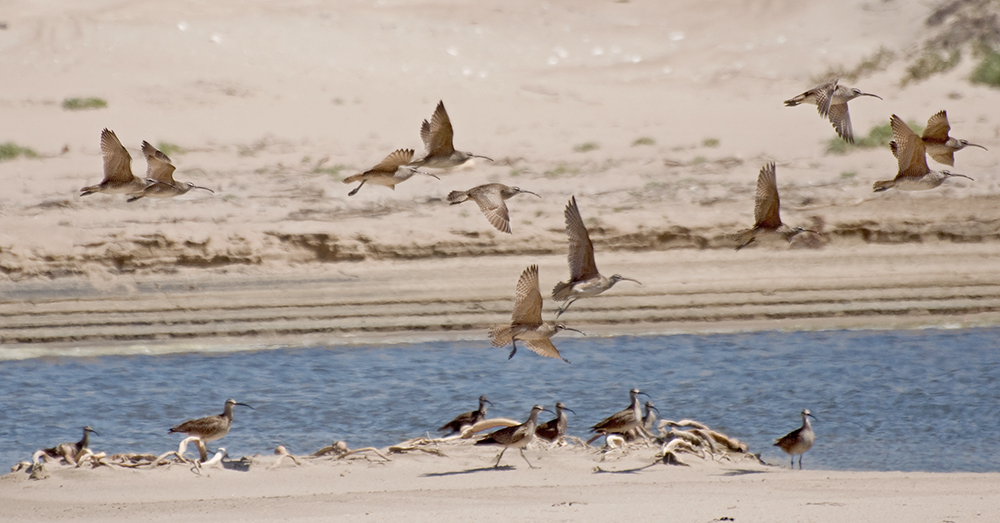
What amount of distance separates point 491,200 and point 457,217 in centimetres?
796

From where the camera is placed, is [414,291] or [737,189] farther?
[737,189]

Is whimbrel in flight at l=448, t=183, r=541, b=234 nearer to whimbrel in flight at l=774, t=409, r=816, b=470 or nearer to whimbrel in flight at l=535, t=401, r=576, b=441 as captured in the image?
whimbrel in flight at l=535, t=401, r=576, b=441

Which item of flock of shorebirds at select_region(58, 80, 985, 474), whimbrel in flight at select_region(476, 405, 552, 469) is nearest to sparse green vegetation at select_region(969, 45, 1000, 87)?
flock of shorebirds at select_region(58, 80, 985, 474)

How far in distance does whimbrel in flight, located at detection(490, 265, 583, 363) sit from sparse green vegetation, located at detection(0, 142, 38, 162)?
44.9 feet

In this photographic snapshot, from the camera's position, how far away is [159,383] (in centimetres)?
1277

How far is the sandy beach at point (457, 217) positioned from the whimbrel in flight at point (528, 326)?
896 mm

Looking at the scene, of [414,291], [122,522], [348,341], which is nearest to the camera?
[122,522]

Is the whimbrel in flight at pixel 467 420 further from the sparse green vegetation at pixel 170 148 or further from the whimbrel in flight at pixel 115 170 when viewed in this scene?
the sparse green vegetation at pixel 170 148

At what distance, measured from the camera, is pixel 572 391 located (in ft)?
40.5

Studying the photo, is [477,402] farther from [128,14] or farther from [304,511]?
[128,14]

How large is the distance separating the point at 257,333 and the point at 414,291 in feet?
6.54

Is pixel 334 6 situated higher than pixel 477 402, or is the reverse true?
pixel 334 6

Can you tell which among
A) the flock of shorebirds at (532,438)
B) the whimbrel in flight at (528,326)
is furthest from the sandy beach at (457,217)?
the whimbrel in flight at (528,326)

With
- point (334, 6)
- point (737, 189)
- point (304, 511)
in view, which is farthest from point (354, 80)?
point (304, 511)
